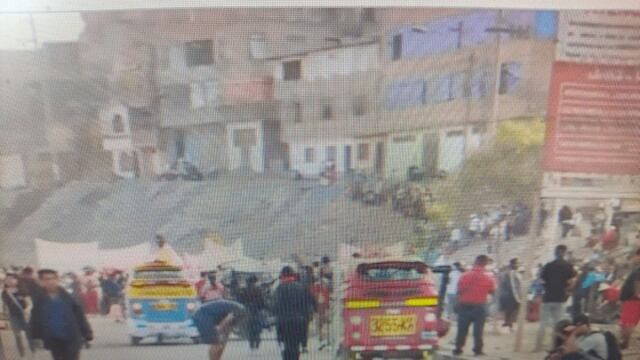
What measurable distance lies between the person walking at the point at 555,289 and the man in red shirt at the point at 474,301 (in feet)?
0.50

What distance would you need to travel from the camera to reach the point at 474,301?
1463 millimetres

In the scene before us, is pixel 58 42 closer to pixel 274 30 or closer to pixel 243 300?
pixel 274 30

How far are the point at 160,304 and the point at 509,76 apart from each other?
110cm

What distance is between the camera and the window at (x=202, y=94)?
1361mm

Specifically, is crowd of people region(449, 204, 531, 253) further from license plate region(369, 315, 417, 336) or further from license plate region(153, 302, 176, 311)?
license plate region(153, 302, 176, 311)

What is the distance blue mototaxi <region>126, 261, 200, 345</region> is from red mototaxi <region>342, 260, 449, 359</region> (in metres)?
0.43

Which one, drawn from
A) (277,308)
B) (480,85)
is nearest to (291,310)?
(277,308)

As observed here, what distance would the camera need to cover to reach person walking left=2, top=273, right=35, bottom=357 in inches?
56.6

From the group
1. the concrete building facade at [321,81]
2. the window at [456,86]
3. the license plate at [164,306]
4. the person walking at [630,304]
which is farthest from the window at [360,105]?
the person walking at [630,304]

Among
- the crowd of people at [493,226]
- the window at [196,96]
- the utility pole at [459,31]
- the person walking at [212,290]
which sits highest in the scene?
the utility pole at [459,31]

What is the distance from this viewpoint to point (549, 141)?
55.1 inches

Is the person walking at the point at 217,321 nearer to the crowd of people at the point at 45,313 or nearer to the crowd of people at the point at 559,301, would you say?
the crowd of people at the point at 45,313

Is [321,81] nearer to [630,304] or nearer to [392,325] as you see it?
[392,325]

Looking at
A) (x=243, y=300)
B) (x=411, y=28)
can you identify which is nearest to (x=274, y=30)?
(x=411, y=28)
